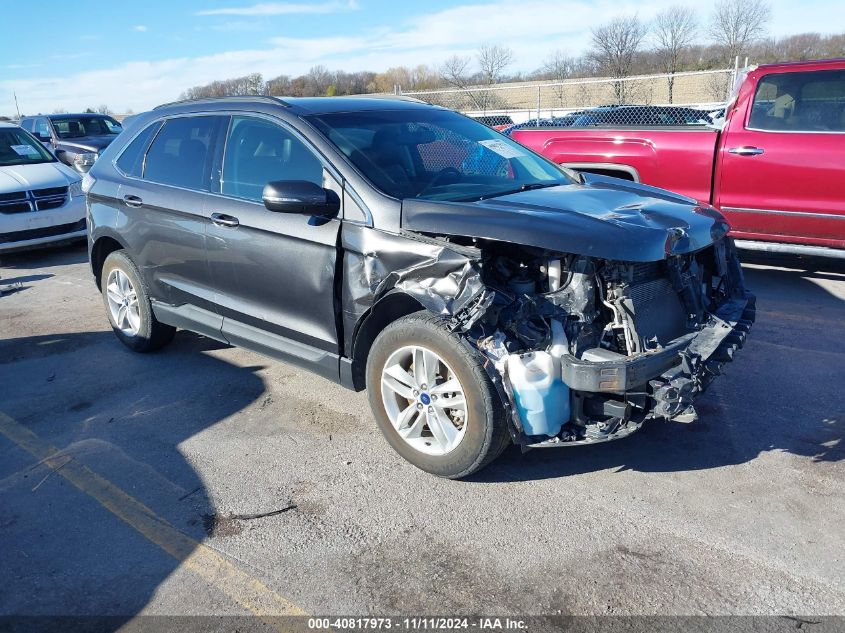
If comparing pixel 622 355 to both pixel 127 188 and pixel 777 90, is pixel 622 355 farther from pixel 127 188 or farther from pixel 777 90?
pixel 777 90

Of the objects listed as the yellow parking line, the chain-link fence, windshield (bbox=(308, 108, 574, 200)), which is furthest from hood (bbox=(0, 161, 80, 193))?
the chain-link fence

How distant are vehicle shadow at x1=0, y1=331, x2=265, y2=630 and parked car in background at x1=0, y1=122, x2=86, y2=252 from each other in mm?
3842

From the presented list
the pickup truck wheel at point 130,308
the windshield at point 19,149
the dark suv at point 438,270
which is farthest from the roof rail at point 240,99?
the windshield at point 19,149

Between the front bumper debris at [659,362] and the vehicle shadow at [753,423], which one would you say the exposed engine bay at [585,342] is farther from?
the vehicle shadow at [753,423]

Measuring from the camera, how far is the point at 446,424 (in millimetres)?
3627

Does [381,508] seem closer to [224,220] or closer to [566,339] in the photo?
[566,339]

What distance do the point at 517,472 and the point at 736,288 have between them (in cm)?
178

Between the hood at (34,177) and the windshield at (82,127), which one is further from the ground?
the windshield at (82,127)

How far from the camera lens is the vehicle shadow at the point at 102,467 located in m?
3.06

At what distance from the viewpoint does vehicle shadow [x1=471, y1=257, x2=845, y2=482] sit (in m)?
3.85

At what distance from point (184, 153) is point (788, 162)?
205 inches

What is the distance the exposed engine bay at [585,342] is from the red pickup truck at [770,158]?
3.63 m

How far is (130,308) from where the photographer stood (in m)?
5.75

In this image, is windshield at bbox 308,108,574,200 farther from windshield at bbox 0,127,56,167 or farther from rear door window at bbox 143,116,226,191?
windshield at bbox 0,127,56,167
